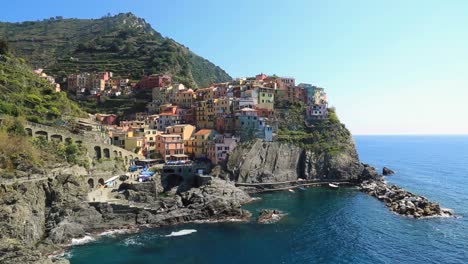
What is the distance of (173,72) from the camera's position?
439 ft

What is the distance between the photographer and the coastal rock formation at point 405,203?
6094cm

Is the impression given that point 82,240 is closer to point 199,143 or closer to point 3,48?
point 199,143

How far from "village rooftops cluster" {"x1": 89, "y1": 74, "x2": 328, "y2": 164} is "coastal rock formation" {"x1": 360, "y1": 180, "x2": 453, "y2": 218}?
86.6ft

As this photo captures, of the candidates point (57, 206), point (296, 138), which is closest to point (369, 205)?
point (296, 138)

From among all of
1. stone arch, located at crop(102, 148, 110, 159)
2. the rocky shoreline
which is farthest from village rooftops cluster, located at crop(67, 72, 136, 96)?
the rocky shoreline

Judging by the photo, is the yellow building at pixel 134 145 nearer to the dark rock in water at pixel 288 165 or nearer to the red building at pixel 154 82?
the dark rock in water at pixel 288 165

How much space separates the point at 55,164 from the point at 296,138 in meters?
55.3

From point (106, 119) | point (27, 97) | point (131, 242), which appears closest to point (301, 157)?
point (106, 119)

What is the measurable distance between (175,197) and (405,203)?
3929 cm

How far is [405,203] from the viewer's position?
213 ft

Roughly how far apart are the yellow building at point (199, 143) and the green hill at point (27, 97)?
25353mm

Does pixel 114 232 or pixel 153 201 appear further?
pixel 153 201

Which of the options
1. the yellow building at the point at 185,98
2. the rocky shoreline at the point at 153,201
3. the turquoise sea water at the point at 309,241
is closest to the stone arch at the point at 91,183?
the rocky shoreline at the point at 153,201

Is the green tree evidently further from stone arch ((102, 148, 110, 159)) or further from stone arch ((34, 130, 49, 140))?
stone arch ((102, 148, 110, 159))
